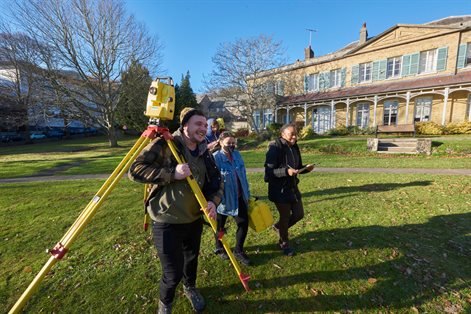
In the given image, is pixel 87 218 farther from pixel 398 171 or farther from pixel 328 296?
pixel 398 171

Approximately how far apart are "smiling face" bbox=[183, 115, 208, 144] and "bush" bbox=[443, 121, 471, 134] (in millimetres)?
21550

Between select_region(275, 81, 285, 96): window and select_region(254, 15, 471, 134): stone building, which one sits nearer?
select_region(254, 15, 471, 134): stone building

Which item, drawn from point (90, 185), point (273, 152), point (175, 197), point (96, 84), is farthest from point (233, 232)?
point (96, 84)

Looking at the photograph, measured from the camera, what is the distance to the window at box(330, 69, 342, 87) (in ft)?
85.3

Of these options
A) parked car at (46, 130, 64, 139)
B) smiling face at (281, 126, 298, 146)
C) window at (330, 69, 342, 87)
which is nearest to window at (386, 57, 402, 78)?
window at (330, 69, 342, 87)

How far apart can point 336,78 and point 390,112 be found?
6935 millimetres

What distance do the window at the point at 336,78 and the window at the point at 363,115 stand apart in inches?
151

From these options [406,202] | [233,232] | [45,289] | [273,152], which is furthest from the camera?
[406,202]

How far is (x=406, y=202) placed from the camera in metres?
6.00

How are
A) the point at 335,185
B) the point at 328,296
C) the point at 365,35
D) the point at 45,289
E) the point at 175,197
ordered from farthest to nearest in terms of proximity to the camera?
the point at 365,35 → the point at 335,185 → the point at 45,289 → the point at 328,296 → the point at 175,197

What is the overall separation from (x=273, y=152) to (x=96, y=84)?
24.0 m

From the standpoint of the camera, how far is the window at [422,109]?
20031 millimetres

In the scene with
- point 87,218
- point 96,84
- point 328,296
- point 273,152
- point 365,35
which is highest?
point 365,35

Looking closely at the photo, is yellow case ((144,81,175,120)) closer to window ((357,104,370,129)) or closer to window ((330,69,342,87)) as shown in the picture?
window ((357,104,370,129))
